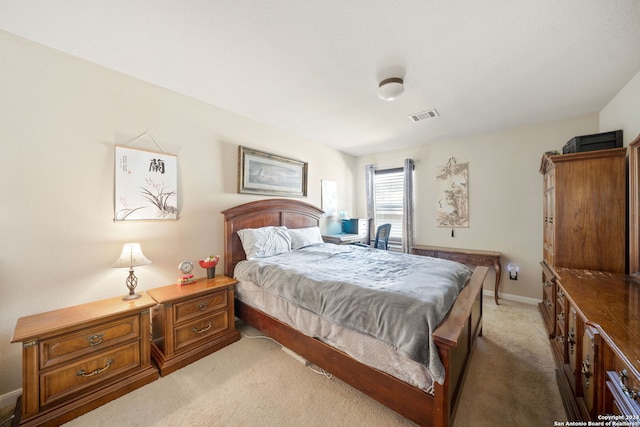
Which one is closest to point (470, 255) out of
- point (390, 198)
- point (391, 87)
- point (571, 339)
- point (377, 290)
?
point (390, 198)

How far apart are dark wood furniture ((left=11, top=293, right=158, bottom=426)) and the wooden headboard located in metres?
1.03

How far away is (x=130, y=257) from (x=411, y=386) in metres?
2.29

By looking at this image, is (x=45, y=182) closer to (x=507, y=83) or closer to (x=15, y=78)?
(x=15, y=78)

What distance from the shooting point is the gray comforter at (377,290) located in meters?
1.33

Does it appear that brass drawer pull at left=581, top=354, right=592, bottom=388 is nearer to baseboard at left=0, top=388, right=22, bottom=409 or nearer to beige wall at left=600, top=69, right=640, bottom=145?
beige wall at left=600, top=69, right=640, bottom=145

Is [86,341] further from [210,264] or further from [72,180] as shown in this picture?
[72,180]

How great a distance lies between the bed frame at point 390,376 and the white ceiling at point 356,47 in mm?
1560

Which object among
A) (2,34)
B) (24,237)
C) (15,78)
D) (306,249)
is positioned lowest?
(306,249)

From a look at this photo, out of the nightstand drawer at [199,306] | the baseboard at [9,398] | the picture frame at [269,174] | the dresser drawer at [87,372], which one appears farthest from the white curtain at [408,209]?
the baseboard at [9,398]

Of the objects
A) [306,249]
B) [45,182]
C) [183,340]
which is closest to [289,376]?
[183,340]

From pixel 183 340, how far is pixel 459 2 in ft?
10.7

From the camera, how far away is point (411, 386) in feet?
4.49

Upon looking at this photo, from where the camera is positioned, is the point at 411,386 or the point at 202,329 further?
the point at 202,329

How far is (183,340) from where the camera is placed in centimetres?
209
